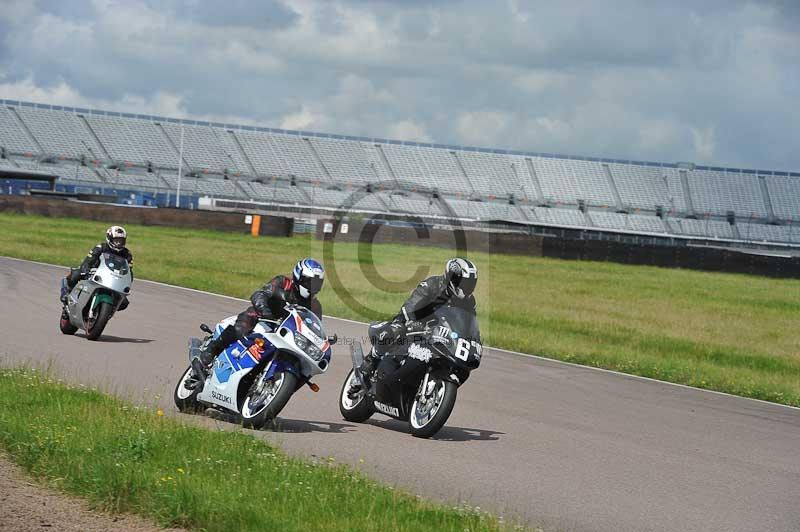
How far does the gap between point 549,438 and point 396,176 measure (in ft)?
247

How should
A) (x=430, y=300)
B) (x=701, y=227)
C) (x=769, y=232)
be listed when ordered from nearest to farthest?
1. (x=430, y=300)
2. (x=701, y=227)
3. (x=769, y=232)

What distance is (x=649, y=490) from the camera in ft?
28.3

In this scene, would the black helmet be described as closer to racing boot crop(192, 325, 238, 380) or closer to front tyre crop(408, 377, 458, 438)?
front tyre crop(408, 377, 458, 438)

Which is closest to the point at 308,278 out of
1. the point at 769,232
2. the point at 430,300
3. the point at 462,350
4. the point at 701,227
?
the point at 430,300

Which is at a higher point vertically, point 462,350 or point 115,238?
point 115,238

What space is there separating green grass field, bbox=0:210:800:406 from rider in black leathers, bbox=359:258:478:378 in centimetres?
773

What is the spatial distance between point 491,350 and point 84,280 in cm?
672

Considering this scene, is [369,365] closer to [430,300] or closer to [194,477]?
[430,300]

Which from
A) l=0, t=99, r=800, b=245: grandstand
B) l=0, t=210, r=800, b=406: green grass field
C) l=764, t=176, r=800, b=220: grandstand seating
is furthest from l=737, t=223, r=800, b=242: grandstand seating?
l=0, t=210, r=800, b=406: green grass field

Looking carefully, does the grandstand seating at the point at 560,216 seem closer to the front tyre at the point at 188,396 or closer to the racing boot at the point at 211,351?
the front tyre at the point at 188,396

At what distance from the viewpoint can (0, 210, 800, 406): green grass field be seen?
19.6 metres

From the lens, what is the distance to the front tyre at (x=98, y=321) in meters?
15.2

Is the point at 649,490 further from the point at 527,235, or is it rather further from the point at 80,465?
the point at 527,235

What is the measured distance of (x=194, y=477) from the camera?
707 cm
